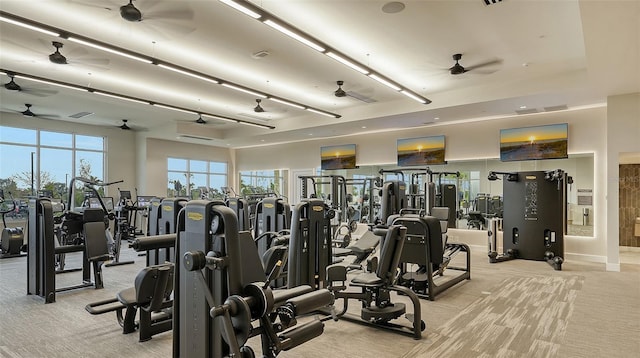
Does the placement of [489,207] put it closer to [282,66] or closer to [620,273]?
[620,273]

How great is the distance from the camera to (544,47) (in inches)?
229

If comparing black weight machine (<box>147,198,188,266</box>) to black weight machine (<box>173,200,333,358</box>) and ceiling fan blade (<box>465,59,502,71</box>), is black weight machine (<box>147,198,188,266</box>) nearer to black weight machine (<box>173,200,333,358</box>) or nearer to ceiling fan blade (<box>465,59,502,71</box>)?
black weight machine (<box>173,200,333,358</box>)

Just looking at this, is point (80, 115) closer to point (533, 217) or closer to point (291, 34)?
point (291, 34)

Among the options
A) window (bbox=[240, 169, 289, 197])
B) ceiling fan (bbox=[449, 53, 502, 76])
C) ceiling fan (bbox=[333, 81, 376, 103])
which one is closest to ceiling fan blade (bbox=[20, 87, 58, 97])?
ceiling fan (bbox=[333, 81, 376, 103])

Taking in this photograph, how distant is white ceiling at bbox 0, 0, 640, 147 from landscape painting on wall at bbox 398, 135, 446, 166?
624mm

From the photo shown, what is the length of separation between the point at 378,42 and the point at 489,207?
5683 mm

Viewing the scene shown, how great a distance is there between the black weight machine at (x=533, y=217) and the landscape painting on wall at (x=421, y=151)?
2.11 metres

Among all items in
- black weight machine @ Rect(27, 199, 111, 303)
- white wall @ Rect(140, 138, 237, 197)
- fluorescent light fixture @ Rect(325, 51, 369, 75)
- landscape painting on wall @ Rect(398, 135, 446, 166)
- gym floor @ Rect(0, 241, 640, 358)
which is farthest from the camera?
white wall @ Rect(140, 138, 237, 197)

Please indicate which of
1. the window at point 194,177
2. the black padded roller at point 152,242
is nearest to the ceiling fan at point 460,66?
the black padded roller at point 152,242

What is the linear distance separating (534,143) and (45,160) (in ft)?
43.5

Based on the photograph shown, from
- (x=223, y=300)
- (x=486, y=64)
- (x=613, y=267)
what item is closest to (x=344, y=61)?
(x=486, y=64)

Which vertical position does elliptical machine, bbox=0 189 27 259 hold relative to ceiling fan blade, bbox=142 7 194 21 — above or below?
below

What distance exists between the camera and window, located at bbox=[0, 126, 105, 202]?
1035 centimetres

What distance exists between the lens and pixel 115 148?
1270 cm
